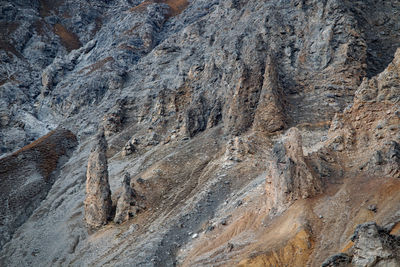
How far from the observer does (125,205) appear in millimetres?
37312

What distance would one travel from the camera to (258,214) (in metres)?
25.1

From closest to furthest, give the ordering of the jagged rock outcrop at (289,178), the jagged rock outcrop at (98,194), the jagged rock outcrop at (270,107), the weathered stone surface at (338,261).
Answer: the weathered stone surface at (338,261)
the jagged rock outcrop at (289,178)
the jagged rock outcrop at (98,194)
the jagged rock outcrop at (270,107)

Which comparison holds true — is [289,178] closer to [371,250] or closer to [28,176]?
[371,250]

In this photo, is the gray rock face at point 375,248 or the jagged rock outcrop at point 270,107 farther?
the jagged rock outcrop at point 270,107

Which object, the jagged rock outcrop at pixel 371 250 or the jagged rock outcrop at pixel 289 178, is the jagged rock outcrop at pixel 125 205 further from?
the jagged rock outcrop at pixel 371 250

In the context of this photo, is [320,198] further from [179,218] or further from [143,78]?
[143,78]

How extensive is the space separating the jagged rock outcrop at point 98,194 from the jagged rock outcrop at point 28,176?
45.8 ft

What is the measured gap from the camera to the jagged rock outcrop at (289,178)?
2339 centimetres

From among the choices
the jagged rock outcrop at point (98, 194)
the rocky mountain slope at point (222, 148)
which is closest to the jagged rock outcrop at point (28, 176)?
the rocky mountain slope at point (222, 148)

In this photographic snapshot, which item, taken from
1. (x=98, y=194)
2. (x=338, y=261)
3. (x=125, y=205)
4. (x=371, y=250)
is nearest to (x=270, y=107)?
(x=125, y=205)

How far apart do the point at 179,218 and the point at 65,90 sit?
76.5 m

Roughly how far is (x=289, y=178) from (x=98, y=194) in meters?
23.9

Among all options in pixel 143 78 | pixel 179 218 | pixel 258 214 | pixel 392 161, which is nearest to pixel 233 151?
pixel 179 218

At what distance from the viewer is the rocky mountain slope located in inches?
846
